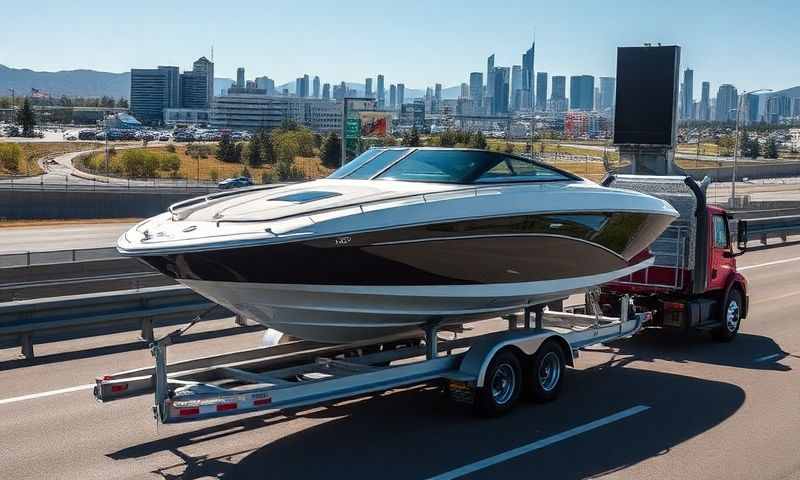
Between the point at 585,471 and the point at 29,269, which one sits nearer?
the point at 585,471

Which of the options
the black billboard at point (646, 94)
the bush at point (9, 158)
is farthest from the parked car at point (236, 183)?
the black billboard at point (646, 94)

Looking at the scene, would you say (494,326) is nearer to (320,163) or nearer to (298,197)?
(298,197)

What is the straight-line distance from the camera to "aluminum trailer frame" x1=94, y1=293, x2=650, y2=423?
827cm

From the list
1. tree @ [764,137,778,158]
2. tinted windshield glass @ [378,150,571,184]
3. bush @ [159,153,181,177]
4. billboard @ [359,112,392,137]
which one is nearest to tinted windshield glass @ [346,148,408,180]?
tinted windshield glass @ [378,150,571,184]

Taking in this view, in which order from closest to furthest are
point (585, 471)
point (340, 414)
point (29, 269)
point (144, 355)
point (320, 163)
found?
1. point (585, 471)
2. point (340, 414)
3. point (144, 355)
4. point (29, 269)
5. point (320, 163)

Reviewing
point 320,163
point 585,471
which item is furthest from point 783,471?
point 320,163

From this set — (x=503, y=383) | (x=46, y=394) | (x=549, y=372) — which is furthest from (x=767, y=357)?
(x=46, y=394)

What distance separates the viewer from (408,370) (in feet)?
31.4

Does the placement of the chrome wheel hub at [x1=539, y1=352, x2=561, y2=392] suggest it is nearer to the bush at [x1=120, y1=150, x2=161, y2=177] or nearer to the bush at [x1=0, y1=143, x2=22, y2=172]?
the bush at [x1=120, y1=150, x2=161, y2=177]

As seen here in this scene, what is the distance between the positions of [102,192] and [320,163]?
28.2 m

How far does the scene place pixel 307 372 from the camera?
980 centimetres

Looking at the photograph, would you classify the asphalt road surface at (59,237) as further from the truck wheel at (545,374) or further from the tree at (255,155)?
the tree at (255,155)

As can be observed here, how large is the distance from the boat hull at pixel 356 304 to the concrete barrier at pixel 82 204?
40.9 m

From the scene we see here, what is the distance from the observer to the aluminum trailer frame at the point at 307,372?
8.27 meters
